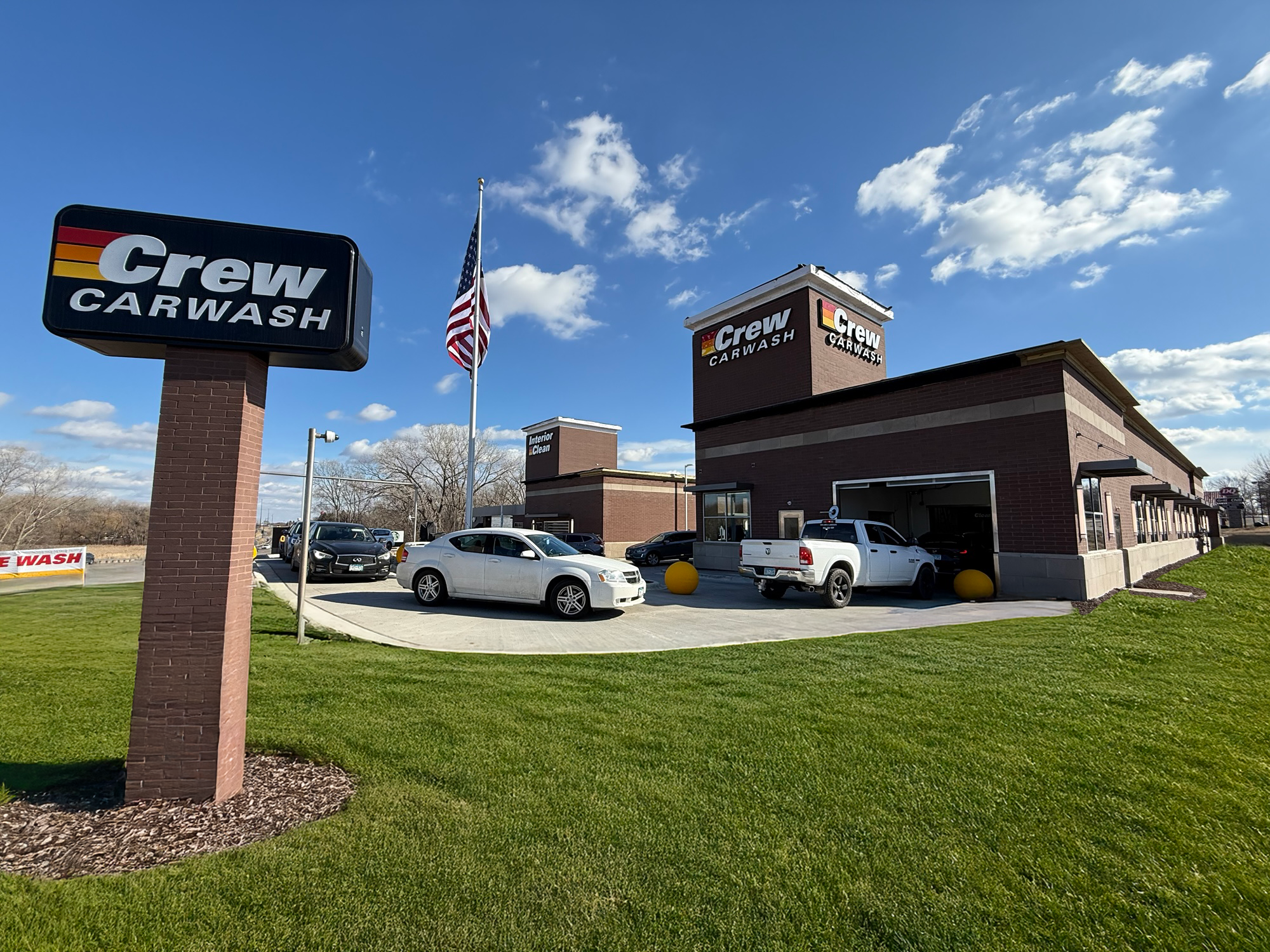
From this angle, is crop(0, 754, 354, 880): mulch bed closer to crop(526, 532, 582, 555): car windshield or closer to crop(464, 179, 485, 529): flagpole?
crop(526, 532, 582, 555): car windshield

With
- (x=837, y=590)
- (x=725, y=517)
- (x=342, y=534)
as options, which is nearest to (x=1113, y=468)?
(x=837, y=590)

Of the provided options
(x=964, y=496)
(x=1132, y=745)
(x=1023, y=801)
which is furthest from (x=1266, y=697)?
(x=964, y=496)

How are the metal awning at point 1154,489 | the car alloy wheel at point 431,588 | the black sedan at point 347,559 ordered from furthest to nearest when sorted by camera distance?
the metal awning at point 1154,489
the black sedan at point 347,559
the car alloy wheel at point 431,588

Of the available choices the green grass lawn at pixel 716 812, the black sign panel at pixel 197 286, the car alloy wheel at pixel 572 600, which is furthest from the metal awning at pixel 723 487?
the black sign panel at pixel 197 286

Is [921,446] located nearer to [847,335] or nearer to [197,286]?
[847,335]

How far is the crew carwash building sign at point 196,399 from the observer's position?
3.55 meters

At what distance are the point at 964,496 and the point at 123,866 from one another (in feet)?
84.2

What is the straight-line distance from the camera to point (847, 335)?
81.9 ft

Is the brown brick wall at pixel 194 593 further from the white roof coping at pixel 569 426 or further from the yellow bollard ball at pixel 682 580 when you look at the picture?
the white roof coping at pixel 569 426

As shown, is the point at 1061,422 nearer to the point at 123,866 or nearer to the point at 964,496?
the point at 964,496

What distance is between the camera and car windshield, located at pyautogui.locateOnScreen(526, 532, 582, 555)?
11.3 metres

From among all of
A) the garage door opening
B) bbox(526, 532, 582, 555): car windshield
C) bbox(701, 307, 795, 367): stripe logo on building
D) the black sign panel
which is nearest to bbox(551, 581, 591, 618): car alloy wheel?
bbox(526, 532, 582, 555): car windshield

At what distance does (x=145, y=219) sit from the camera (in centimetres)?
381

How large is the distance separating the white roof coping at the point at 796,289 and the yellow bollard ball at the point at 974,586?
13.9m
